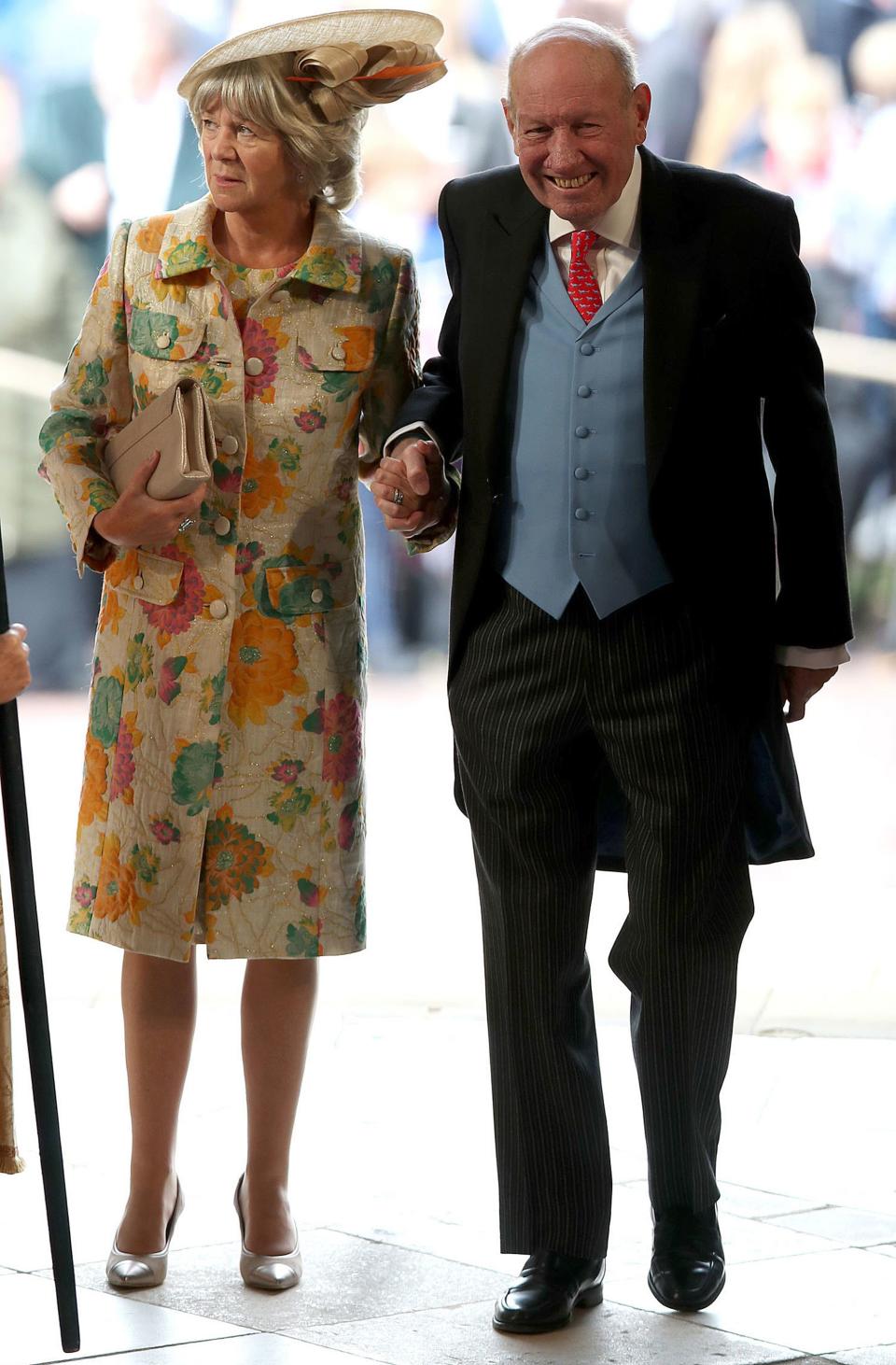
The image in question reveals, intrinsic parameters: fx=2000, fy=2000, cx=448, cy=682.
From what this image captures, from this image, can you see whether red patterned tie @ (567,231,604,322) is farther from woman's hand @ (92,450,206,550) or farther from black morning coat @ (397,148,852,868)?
woman's hand @ (92,450,206,550)

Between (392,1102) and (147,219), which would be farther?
(392,1102)

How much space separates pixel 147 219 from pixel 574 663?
0.89 metres

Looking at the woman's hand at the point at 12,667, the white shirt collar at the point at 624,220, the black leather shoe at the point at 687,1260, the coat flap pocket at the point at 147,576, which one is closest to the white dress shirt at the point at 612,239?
the white shirt collar at the point at 624,220

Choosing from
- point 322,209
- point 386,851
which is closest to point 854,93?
point 386,851

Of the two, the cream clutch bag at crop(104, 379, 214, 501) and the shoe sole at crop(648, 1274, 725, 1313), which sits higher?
the cream clutch bag at crop(104, 379, 214, 501)

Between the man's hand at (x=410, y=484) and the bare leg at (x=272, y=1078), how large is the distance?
0.67 meters

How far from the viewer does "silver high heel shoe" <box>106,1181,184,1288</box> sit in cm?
275

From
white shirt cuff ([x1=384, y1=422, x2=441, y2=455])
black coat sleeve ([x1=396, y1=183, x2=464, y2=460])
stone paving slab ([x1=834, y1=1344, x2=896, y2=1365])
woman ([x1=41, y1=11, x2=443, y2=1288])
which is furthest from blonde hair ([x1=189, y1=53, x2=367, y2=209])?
stone paving slab ([x1=834, y1=1344, x2=896, y2=1365])

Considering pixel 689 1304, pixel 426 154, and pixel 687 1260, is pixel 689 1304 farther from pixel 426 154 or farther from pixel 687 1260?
pixel 426 154

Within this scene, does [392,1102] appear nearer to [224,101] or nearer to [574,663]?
[574,663]

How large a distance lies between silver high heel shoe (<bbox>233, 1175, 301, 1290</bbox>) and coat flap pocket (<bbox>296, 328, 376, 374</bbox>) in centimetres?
124

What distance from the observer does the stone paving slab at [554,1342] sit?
2502 millimetres

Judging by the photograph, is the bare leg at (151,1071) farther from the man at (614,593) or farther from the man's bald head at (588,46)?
the man's bald head at (588,46)

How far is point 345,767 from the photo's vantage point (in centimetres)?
282
